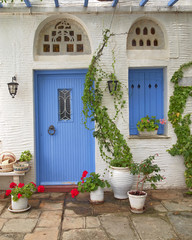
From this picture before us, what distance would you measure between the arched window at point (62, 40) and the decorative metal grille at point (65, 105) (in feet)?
2.83

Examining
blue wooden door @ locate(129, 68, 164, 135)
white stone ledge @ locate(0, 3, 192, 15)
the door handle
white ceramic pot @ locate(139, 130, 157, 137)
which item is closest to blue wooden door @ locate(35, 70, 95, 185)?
the door handle

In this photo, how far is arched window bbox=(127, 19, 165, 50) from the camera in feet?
17.3

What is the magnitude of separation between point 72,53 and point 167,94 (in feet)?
7.01

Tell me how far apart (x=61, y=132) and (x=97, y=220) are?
206cm

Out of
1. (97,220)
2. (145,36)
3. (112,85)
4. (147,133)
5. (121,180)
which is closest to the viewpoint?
(97,220)

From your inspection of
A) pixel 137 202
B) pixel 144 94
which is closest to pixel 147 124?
pixel 144 94

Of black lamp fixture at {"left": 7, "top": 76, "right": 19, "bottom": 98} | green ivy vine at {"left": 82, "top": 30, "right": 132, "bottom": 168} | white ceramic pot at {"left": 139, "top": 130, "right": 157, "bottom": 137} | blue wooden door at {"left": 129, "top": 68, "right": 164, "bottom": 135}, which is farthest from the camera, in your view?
blue wooden door at {"left": 129, "top": 68, "right": 164, "bottom": 135}

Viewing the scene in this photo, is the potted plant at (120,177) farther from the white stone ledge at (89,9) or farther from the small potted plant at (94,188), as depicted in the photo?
the white stone ledge at (89,9)

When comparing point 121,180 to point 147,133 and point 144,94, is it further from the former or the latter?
point 144,94

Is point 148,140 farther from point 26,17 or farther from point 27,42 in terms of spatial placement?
point 26,17

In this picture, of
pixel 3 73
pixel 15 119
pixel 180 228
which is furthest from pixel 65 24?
pixel 180 228

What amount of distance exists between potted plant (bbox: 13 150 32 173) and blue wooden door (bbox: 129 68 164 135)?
2179 mm

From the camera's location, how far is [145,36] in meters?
5.31

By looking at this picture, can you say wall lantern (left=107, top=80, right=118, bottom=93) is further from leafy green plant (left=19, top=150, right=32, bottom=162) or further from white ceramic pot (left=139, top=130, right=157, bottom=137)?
leafy green plant (left=19, top=150, right=32, bottom=162)
